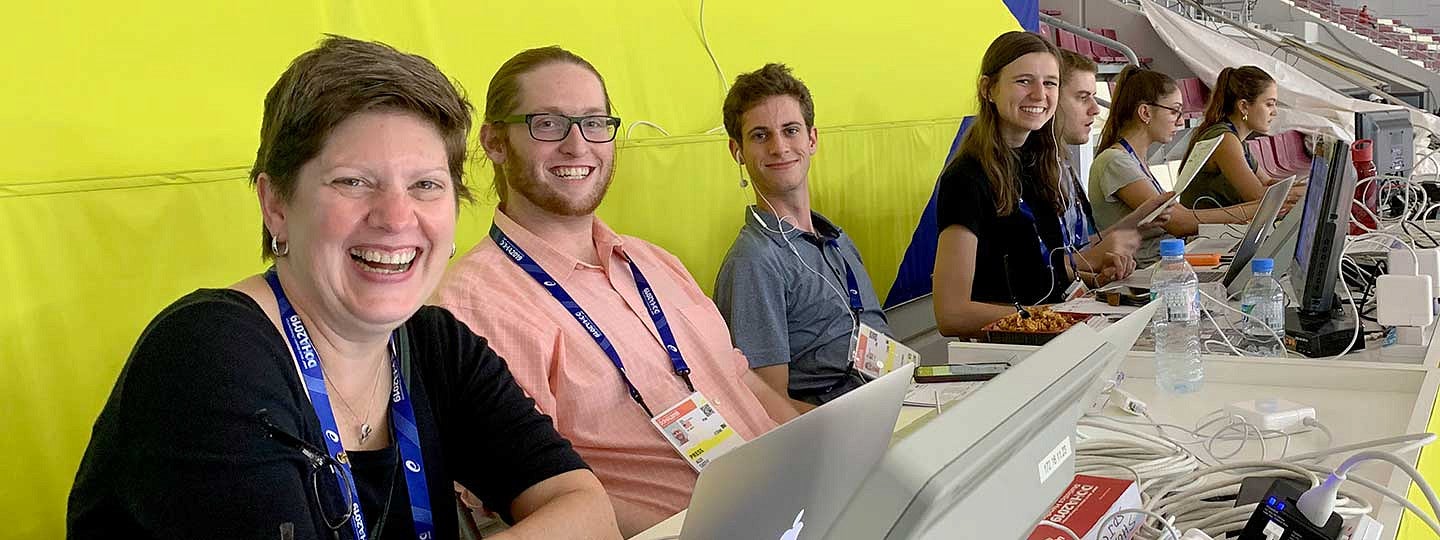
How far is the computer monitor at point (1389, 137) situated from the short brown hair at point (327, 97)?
11.0 ft

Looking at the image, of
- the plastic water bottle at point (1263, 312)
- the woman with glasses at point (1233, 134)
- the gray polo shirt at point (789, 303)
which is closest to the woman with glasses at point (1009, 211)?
the gray polo shirt at point (789, 303)

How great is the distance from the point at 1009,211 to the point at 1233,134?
2.22 metres

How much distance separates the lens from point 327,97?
51.5 inches

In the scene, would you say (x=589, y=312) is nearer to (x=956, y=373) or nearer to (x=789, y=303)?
(x=956, y=373)

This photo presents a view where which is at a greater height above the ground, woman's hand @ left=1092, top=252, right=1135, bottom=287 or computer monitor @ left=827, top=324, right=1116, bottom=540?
computer monitor @ left=827, top=324, right=1116, bottom=540

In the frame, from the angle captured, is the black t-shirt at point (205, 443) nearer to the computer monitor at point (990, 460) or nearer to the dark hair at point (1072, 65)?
the computer monitor at point (990, 460)

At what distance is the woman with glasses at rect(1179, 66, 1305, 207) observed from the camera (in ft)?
15.3

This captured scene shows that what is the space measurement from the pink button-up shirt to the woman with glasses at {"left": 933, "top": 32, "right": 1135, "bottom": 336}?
3.40 feet

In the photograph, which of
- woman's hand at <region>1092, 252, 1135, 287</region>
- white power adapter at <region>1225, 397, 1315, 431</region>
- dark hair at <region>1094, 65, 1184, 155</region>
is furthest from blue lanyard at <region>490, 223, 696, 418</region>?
dark hair at <region>1094, 65, 1184, 155</region>

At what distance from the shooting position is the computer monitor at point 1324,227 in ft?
6.90

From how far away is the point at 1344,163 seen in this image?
83.2 inches

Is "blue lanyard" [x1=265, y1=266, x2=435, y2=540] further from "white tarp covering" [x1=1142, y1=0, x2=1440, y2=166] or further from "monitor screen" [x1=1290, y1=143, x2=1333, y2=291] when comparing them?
"white tarp covering" [x1=1142, y1=0, x2=1440, y2=166]

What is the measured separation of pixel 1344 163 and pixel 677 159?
1.67 metres

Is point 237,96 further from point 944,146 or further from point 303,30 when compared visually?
point 944,146
